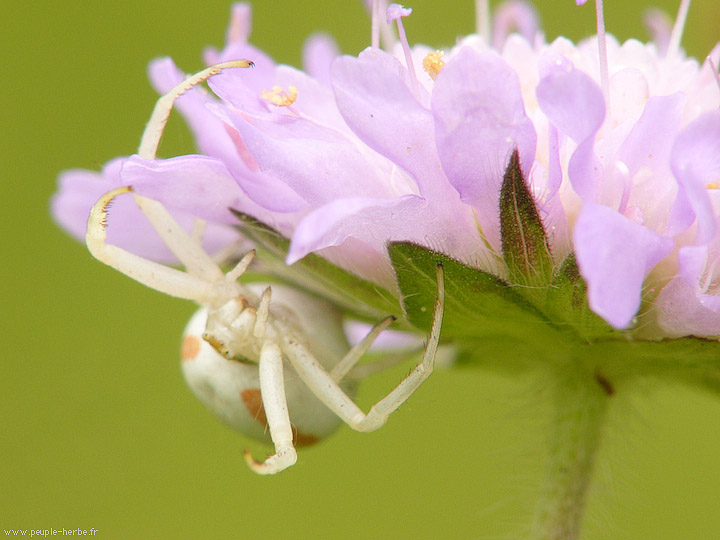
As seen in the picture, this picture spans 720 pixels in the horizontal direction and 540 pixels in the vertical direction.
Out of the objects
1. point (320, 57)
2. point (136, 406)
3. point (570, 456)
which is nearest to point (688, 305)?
point (570, 456)

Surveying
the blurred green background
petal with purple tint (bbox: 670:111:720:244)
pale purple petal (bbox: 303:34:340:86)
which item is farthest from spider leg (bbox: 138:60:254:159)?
the blurred green background

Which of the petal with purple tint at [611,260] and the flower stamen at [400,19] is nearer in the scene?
the petal with purple tint at [611,260]

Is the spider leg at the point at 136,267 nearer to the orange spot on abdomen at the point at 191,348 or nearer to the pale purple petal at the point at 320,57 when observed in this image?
the orange spot on abdomen at the point at 191,348

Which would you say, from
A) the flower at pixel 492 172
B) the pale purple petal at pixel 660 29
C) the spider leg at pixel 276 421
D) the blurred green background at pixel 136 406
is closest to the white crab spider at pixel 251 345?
the spider leg at pixel 276 421

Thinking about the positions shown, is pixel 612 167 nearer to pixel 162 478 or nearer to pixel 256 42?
pixel 162 478

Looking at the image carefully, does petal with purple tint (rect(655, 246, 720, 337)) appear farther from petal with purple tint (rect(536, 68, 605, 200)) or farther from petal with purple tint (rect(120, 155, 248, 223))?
petal with purple tint (rect(120, 155, 248, 223))

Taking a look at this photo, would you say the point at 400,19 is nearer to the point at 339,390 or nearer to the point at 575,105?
the point at 575,105

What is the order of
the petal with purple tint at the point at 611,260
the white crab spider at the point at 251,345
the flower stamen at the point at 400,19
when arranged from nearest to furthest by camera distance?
the petal with purple tint at the point at 611,260
the flower stamen at the point at 400,19
the white crab spider at the point at 251,345
